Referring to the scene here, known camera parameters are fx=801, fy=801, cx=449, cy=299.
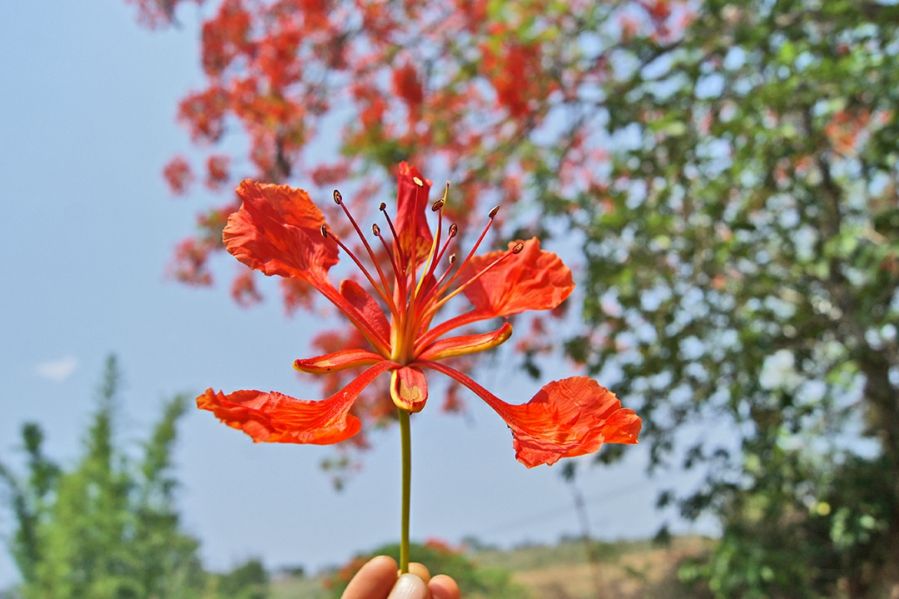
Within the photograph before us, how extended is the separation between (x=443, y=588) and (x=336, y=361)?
24 cm

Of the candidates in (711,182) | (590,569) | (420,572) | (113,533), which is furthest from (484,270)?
(113,533)

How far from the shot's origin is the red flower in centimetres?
68

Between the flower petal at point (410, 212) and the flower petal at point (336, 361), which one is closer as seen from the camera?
the flower petal at point (336, 361)

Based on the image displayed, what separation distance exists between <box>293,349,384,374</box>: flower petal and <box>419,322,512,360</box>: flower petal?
5 centimetres

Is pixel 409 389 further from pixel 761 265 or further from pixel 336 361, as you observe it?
pixel 761 265

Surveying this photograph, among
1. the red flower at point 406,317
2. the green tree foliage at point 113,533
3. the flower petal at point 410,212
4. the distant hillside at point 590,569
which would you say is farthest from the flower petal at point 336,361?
the green tree foliage at point 113,533

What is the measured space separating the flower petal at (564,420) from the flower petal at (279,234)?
16 cm

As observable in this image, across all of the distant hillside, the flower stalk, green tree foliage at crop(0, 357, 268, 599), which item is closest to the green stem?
the flower stalk

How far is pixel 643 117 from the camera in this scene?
9.79 feet

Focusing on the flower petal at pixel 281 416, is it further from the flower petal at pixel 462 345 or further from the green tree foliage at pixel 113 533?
the green tree foliage at pixel 113 533

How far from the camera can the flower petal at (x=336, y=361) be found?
0.73 m

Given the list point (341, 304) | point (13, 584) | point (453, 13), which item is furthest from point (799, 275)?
point (13, 584)

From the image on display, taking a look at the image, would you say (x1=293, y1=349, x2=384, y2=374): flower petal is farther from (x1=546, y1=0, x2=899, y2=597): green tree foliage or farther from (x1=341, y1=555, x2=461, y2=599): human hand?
(x1=546, y1=0, x2=899, y2=597): green tree foliage

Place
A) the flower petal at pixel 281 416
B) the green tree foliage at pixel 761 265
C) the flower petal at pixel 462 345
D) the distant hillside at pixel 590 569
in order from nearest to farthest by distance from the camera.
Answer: the flower petal at pixel 281 416, the flower petal at pixel 462 345, the green tree foliage at pixel 761 265, the distant hillside at pixel 590 569
